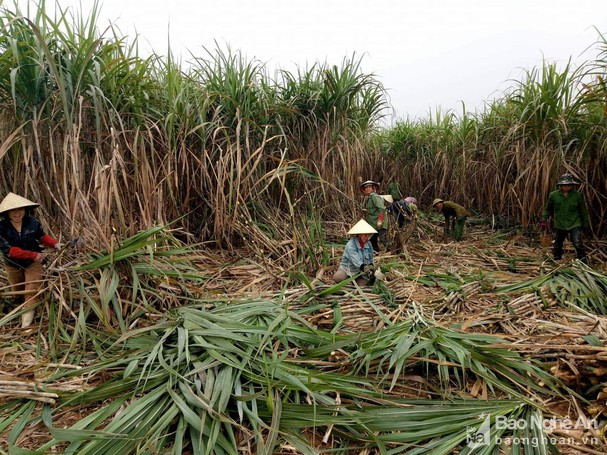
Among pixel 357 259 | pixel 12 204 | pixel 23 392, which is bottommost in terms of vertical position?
pixel 23 392

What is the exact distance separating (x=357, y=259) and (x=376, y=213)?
4.51 feet

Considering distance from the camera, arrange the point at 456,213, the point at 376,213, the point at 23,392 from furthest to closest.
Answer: the point at 456,213 → the point at 376,213 → the point at 23,392

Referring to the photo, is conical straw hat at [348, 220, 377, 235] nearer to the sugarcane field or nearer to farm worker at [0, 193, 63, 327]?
the sugarcane field

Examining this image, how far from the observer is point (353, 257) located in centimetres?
316

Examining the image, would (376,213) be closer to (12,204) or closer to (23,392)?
(12,204)

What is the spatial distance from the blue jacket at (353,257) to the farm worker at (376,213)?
3.80ft

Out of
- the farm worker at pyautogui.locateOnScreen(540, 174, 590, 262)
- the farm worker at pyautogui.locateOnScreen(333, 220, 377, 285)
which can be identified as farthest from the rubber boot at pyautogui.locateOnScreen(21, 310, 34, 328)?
the farm worker at pyautogui.locateOnScreen(540, 174, 590, 262)

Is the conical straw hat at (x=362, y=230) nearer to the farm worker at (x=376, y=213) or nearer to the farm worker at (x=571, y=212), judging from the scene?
the farm worker at (x=376, y=213)

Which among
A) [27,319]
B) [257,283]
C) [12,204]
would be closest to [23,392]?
[27,319]

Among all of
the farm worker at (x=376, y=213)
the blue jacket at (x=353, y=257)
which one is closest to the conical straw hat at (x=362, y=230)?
the blue jacket at (x=353, y=257)

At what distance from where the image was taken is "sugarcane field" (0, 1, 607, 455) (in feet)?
5.29

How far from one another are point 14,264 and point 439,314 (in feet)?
9.30

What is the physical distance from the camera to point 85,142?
291 cm

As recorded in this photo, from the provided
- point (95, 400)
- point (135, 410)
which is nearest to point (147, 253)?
point (95, 400)
